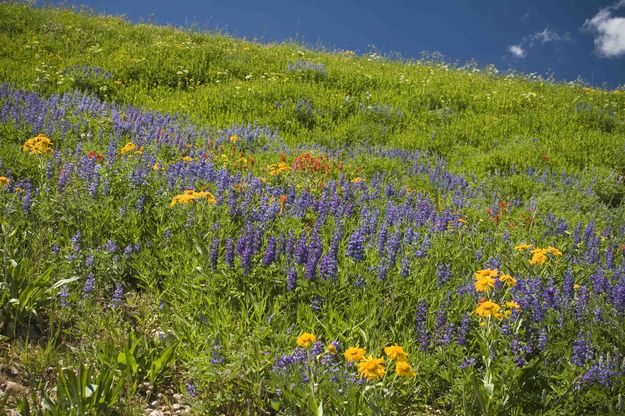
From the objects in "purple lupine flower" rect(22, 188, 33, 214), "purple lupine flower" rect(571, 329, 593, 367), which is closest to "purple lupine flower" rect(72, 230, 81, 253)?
"purple lupine flower" rect(22, 188, 33, 214)

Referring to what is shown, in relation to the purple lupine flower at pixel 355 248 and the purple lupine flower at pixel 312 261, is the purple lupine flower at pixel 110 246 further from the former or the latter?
the purple lupine flower at pixel 355 248

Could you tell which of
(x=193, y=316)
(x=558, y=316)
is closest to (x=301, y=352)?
(x=193, y=316)

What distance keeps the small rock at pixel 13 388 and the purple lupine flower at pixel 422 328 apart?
2.68m

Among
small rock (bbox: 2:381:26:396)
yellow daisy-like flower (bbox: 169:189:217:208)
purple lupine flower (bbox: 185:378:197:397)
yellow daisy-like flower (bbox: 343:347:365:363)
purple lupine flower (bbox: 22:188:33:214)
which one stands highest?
yellow daisy-like flower (bbox: 169:189:217:208)

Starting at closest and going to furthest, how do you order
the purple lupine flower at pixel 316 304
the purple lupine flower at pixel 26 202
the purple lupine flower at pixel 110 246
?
the purple lupine flower at pixel 316 304, the purple lupine flower at pixel 110 246, the purple lupine flower at pixel 26 202

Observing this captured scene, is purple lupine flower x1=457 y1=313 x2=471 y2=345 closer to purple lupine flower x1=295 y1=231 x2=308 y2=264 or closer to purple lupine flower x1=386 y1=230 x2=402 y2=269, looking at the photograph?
purple lupine flower x1=386 y1=230 x2=402 y2=269

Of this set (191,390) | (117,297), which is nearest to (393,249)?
(191,390)

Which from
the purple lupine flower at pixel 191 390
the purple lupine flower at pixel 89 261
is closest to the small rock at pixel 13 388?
the purple lupine flower at pixel 191 390

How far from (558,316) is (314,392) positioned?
81.6 inches

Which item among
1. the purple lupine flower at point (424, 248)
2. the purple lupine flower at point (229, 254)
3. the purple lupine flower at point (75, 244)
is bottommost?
Result: the purple lupine flower at point (75, 244)

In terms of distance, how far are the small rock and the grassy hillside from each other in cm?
1

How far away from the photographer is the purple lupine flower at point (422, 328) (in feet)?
12.0

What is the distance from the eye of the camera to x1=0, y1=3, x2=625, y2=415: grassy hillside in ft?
10.8

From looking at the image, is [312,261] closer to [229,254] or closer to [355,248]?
[355,248]
